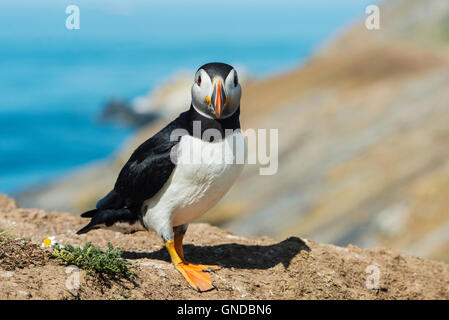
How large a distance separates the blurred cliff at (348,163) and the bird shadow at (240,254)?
1039 centimetres

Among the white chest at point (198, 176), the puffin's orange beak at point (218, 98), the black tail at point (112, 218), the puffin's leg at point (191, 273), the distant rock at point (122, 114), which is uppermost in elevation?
the distant rock at point (122, 114)

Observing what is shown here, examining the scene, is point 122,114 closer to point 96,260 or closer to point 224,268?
point 224,268

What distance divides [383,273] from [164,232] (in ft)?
11.4

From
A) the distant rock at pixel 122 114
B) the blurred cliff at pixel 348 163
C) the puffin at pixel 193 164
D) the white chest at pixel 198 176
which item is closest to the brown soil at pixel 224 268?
the puffin at pixel 193 164

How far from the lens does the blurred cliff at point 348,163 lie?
25.0 metres

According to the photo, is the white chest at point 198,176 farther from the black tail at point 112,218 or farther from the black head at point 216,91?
the black tail at point 112,218

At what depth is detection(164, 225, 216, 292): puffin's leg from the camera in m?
7.55

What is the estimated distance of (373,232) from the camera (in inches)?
966

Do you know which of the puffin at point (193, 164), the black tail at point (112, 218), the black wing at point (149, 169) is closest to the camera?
the puffin at point (193, 164)

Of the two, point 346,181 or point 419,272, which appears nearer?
point 419,272

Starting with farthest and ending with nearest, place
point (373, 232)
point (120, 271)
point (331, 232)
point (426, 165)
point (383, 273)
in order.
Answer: point (426, 165) → point (331, 232) → point (373, 232) → point (383, 273) → point (120, 271)

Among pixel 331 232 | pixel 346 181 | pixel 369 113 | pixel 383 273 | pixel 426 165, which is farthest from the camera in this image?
pixel 369 113
